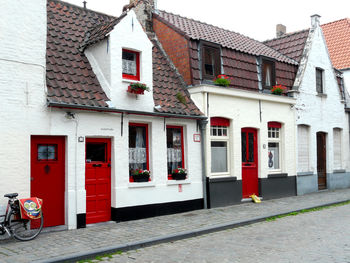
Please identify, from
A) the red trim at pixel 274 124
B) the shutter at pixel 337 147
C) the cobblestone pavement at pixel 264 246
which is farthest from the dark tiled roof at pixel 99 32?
the shutter at pixel 337 147

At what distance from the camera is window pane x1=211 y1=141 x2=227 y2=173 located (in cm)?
1346

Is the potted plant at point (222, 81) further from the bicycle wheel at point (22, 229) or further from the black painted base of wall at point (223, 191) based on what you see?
the bicycle wheel at point (22, 229)

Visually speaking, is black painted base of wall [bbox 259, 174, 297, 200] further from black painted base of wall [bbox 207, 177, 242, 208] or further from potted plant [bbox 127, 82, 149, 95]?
potted plant [bbox 127, 82, 149, 95]

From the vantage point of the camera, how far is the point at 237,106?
14.1 meters

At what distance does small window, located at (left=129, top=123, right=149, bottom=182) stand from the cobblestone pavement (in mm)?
3175

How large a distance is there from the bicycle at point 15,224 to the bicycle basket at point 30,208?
0.53 ft

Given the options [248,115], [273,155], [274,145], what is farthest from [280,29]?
[248,115]

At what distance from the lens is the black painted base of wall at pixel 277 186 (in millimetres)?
Result: 14977

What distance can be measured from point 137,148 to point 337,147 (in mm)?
12325

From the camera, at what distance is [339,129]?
1992 cm

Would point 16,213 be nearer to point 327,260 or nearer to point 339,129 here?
point 327,260

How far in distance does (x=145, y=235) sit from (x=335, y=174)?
1326 cm

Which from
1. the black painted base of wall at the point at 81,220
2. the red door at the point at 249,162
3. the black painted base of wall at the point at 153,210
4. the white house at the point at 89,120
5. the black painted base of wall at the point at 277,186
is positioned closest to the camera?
the white house at the point at 89,120

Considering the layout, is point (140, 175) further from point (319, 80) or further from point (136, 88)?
point (319, 80)
